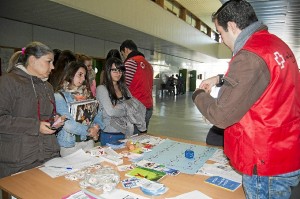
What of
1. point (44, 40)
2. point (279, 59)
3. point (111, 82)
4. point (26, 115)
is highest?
point (44, 40)

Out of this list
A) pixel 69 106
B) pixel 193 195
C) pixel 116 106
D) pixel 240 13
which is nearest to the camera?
pixel 240 13

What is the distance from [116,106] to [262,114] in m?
1.49

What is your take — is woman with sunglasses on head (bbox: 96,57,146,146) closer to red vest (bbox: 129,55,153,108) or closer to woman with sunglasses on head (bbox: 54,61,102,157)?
woman with sunglasses on head (bbox: 54,61,102,157)

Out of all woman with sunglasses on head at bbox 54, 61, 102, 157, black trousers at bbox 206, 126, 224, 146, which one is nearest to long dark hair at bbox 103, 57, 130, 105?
woman with sunglasses on head at bbox 54, 61, 102, 157

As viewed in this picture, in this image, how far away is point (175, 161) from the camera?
1600 millimetres

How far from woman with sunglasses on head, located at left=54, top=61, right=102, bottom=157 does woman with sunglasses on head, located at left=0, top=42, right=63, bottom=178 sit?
0.37 feet

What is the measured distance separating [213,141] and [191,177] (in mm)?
753

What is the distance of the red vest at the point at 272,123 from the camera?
35.8 inches

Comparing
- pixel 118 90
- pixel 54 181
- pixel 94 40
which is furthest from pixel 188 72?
pixel 54 181

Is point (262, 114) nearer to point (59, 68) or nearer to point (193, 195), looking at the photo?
point (193, 195)

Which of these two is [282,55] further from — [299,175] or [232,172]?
[232,172]

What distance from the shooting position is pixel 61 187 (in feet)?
4.07

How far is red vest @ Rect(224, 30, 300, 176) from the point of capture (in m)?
0.91

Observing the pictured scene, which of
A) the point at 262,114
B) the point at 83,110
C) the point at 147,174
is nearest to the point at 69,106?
the point at 83,110
